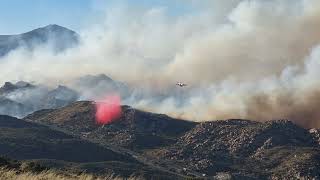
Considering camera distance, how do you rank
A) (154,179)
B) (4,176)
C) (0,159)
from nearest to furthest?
(4,176) < (0,159) < (154,179)

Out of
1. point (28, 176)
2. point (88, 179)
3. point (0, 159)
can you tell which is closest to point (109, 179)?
point (88, 179)

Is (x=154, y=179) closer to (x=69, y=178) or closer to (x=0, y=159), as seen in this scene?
(x=0, y=159)

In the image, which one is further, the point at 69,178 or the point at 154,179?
the point at 154,179

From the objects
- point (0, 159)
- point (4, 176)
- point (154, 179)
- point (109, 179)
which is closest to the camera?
point (4, 176)

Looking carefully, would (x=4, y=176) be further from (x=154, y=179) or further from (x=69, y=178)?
(x=154, y=179)

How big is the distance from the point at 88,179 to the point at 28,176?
12.5 feet

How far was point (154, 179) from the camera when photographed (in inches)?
7662

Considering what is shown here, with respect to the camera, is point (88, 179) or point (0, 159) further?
point (0, 159)

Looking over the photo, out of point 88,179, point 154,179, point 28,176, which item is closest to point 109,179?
point 88,179

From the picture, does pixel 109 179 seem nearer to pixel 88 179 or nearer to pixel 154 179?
pixel 88 179

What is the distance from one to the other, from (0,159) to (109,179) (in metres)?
17.2

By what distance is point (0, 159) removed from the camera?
54.2m

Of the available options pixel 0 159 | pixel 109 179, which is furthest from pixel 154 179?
pixel 109 179

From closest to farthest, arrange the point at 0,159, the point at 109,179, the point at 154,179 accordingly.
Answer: the point at 109,179
the point at 0,159
the point at 154,179
